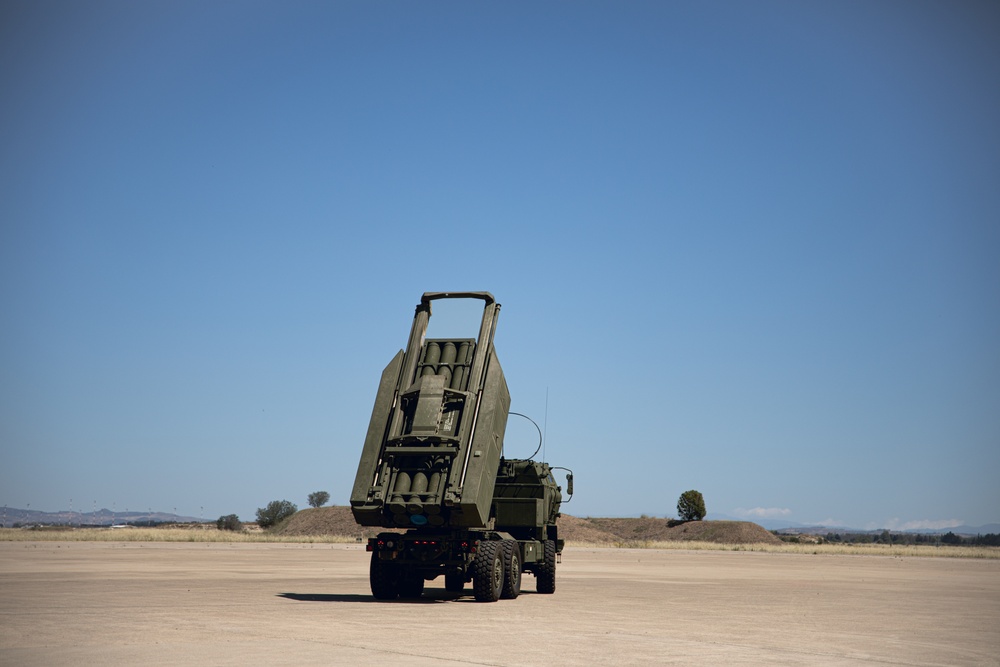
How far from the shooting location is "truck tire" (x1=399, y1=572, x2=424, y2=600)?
22.2 meters

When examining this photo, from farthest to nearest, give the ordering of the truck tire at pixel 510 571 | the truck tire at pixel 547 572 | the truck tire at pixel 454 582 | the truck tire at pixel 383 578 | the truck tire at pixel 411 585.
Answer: the truck tire at pixel 547 572 → the truck tire at pixel 454 582 → the truck tire at pixel 411 585 → the truck tire at pixel 510 571 → the truck tire at pixel 383 578

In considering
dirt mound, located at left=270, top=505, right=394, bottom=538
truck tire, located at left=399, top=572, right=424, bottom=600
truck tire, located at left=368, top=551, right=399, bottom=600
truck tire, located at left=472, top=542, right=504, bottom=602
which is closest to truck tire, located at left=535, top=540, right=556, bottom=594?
truck tire, located at left=399, top=572, right=424, bottom=600

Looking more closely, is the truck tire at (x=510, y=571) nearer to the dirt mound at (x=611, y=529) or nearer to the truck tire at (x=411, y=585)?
the truck tire at (x=411, y=585)

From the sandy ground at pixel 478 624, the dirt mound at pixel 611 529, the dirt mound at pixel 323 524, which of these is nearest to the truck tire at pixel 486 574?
the sandy ground at pixel 478 624

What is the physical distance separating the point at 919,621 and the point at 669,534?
9309 cm

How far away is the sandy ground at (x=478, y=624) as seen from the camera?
40.2 ft

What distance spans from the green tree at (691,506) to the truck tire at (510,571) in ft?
308

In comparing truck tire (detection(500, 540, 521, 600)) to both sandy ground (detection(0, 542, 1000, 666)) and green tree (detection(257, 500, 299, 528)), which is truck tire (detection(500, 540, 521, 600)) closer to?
sandy ground (detection(0, 542, 1000, 666))

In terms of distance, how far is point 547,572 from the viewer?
24.8m

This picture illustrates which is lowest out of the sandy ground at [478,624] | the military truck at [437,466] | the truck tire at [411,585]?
the sandy ground at [478,624]

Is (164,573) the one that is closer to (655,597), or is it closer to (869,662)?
(655,597)

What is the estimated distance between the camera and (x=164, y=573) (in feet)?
101

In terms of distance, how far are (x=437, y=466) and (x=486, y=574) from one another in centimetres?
233

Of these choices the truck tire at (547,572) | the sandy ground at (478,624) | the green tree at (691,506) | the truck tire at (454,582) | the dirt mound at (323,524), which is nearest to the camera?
the sandy ground at (478,624)
